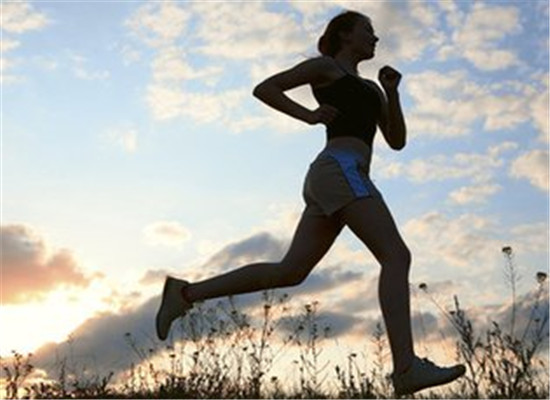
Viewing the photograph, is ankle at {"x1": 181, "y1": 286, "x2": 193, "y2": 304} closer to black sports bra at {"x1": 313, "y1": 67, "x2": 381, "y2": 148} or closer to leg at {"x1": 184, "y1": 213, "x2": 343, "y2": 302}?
leg at {"x1": 184, "y1": 213, "x2": 343, "y2": 302}

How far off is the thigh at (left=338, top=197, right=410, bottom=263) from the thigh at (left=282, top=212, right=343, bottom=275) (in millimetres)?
203

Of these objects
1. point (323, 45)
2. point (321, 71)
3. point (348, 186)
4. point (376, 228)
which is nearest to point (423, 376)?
point (376, 228)

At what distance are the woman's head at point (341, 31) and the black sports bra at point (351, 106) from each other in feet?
0.99

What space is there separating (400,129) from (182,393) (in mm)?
3365

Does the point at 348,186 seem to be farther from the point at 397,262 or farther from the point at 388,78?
the point at 388,78

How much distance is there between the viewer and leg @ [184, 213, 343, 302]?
4.64m

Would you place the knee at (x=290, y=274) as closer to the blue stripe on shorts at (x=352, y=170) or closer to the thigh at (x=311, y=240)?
the thigh at (x=311, y=240)

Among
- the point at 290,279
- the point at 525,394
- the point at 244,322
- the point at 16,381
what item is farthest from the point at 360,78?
the point at 16,381

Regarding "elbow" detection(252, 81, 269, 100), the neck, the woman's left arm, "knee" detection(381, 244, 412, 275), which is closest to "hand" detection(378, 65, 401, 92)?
the woman's left arm

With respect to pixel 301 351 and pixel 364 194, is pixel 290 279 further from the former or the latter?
pixel 301 351

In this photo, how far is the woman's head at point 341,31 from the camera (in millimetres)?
4844

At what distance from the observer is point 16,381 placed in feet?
23.9

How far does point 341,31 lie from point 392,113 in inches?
20.5

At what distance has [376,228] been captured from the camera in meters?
4.38
